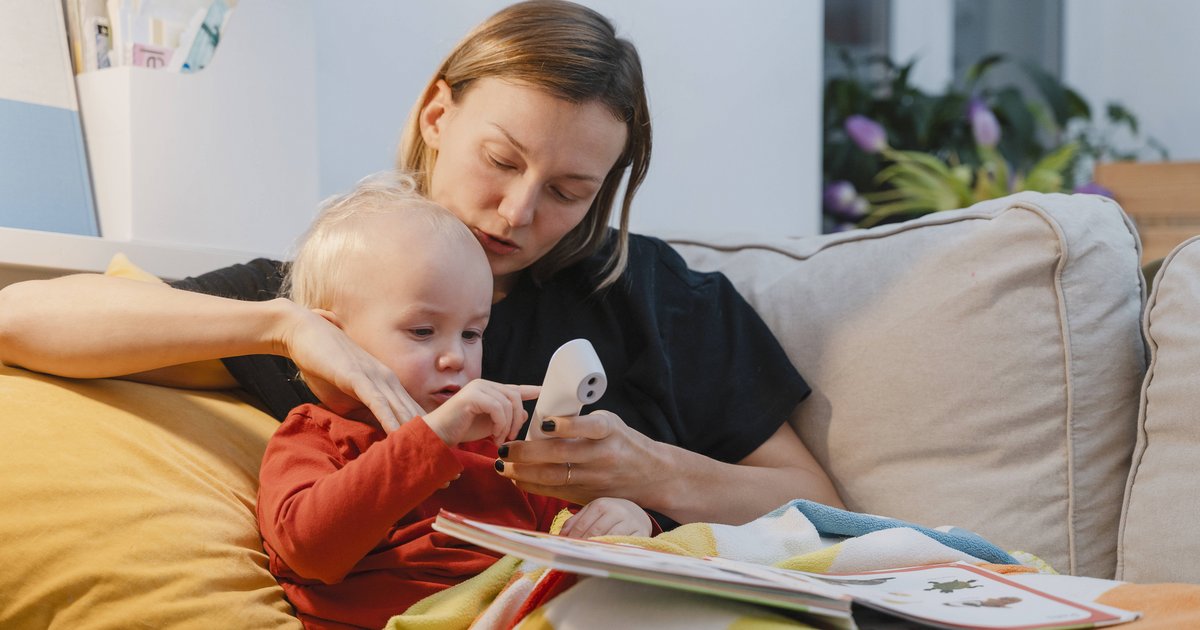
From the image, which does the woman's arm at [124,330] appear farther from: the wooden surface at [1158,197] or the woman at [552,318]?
the wooden surface at [1158,197]

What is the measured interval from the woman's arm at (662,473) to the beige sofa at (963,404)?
9 cm

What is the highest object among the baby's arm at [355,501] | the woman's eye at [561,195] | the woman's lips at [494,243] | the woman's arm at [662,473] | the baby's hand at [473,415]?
the woman's eye at [561,195]

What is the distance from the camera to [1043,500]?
52.2 inches

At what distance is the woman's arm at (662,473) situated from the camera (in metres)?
1.08

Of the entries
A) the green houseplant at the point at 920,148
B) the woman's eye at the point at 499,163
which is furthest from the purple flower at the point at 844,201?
the woman's eye at the point at 499,163

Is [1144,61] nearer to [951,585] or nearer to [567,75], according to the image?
[567,75]

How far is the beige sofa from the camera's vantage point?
1.05 m

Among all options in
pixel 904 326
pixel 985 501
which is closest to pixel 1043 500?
pixel 985 501

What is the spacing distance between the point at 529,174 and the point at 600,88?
14 cm

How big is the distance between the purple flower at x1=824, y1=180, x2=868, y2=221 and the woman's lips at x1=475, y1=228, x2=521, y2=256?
2.19m

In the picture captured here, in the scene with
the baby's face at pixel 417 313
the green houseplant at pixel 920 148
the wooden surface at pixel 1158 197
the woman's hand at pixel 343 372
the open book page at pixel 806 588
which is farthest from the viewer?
the green houseplant at pixel 920 148

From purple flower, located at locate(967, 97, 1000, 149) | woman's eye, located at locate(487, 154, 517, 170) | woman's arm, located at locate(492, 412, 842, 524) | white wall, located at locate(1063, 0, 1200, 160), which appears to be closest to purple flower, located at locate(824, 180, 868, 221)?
purple flower, located at locate(967, 97, 1000, 149)

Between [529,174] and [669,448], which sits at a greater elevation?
[529,174]

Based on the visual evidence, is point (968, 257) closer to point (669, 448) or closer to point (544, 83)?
point (669, 448)
